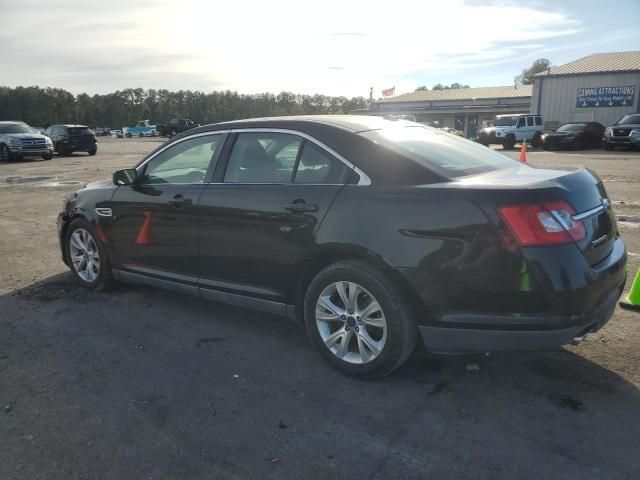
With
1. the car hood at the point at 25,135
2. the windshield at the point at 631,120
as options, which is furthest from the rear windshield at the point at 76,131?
the windshield at the point at 631,120

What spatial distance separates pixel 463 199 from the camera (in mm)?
3004

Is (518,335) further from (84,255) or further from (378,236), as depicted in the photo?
(84,255)

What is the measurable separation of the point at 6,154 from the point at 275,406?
25.2 m

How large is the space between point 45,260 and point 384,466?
544 cm

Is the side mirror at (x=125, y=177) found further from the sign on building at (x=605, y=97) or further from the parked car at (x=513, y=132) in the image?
the sign on building at (x=605, y=97)

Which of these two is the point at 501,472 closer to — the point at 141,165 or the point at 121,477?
the point at 121,477

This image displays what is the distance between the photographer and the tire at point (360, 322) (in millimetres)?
3230

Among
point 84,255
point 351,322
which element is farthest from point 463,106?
point 351,322

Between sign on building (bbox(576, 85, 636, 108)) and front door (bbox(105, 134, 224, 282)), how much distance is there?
37.6 meters

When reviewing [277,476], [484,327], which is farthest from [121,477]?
[484,327]

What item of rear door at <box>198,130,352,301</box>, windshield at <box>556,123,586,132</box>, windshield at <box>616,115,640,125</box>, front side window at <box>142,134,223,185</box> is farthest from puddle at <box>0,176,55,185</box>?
windshield at <box>616,115,640,125</box>

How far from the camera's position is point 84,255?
17.6 feet

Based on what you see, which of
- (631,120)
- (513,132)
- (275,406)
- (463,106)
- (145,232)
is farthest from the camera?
(463,106)

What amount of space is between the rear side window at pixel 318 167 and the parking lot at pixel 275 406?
49.8 inches
